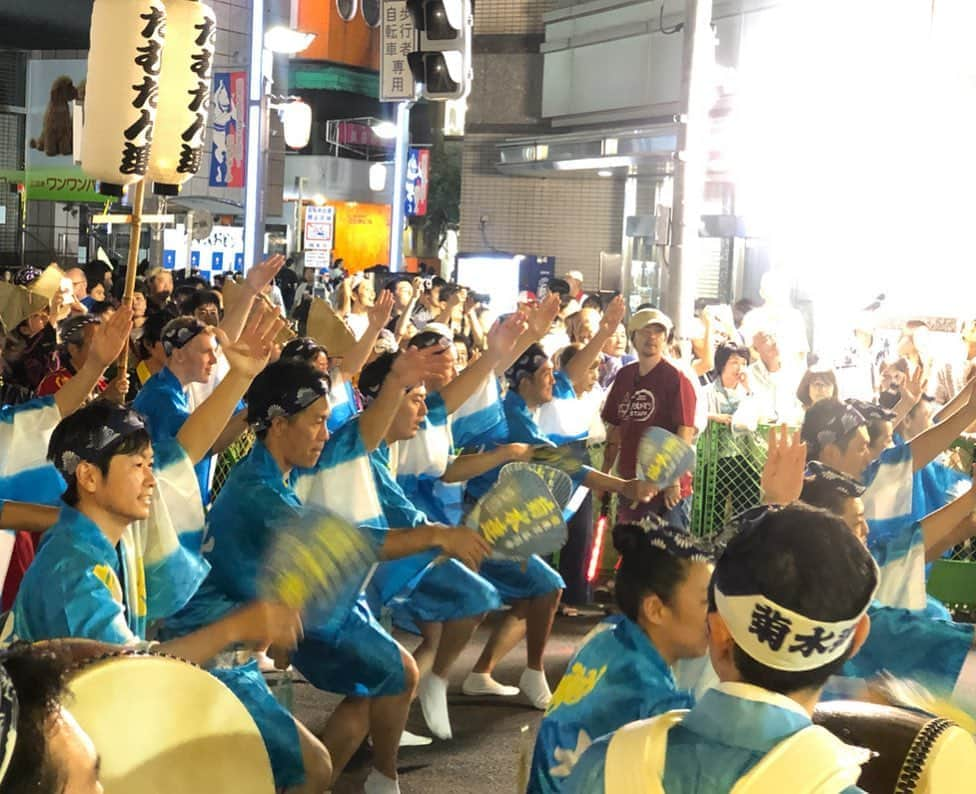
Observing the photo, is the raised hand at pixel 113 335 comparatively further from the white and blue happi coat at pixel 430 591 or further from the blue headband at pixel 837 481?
the blue headband at pixel 837 481

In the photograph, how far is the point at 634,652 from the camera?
3227 mm

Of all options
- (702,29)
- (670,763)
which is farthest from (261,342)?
(702,29)

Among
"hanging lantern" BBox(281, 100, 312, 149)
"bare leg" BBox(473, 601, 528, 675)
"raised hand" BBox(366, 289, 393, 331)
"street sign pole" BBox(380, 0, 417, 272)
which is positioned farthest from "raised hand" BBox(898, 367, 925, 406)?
"hanging lantern" BBox(281, 100, 312, 149)

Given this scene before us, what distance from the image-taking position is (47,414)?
17.9ft

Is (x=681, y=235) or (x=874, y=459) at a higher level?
(x=681, y=235)

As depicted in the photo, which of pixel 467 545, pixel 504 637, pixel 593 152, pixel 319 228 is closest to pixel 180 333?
pixel 504 637

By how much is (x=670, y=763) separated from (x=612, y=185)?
1946 centimetres

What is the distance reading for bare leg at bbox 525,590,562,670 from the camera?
6.89 m

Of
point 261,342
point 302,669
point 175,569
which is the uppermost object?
point 261,342

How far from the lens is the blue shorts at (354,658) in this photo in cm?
475

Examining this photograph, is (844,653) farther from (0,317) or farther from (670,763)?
(0,317)

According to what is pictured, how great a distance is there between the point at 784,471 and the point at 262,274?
303 centimetres

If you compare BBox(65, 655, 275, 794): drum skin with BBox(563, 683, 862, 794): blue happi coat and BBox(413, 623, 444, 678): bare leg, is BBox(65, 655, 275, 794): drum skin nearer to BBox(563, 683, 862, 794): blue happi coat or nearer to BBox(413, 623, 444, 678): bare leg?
BBox(563, 683, 862, 794): blue happi coat

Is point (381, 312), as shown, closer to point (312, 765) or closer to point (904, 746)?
point (312, 765)
